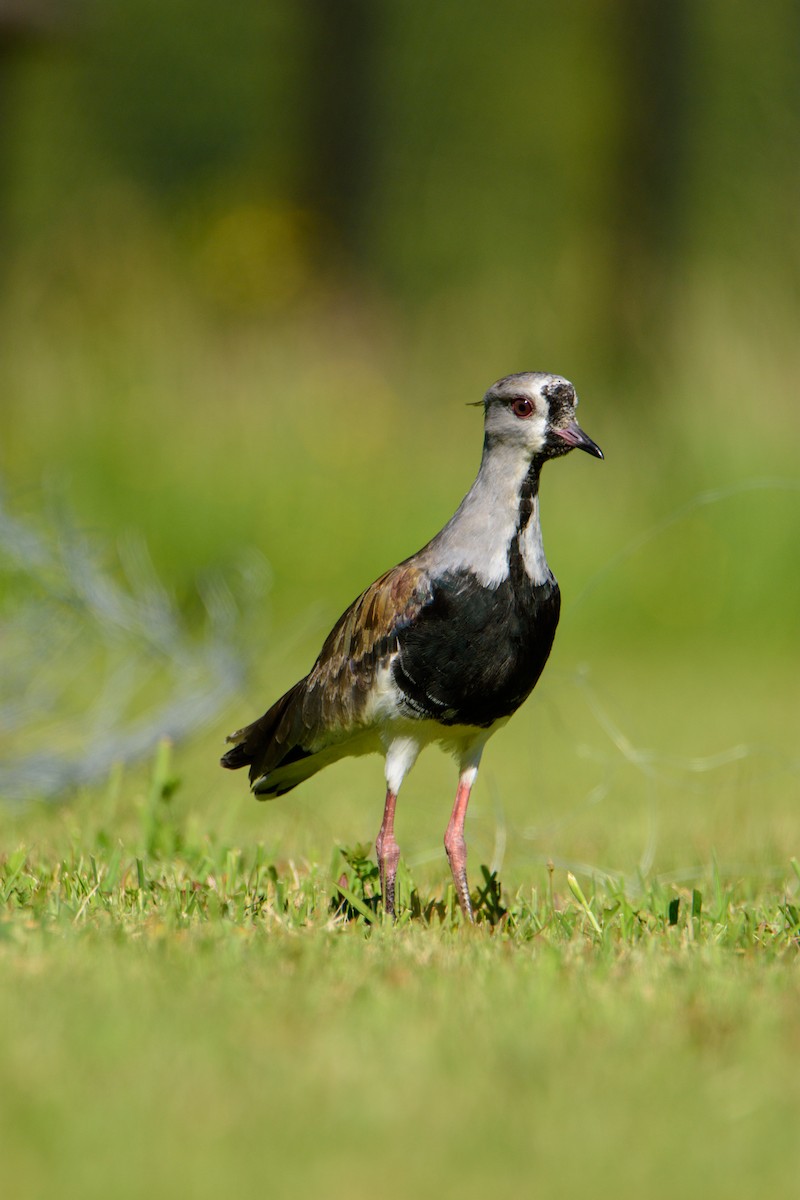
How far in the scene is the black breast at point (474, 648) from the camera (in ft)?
12.3

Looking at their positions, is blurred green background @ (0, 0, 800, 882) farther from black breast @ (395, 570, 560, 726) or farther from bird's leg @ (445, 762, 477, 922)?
black breast @ (395, 570, 560, 726)

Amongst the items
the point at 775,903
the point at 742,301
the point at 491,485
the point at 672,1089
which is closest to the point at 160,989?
the point at 672,1089

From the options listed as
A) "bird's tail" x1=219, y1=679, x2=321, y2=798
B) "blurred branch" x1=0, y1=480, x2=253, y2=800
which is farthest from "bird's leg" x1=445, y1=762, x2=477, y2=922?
"blurred branch" x1=0, y1=480, x2=253, y2=800

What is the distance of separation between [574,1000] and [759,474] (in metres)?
7.58

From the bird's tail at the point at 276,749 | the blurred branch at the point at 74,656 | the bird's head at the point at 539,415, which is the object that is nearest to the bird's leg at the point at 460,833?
the bird's tail at the point at 276,749

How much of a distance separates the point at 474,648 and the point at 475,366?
8531mm

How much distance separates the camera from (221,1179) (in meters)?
2.18

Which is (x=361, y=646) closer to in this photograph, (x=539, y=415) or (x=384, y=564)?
(x=539, y=415)

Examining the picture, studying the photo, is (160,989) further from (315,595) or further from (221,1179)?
(315,595)

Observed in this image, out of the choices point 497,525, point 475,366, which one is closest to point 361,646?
point 497,525

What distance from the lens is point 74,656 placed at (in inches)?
245

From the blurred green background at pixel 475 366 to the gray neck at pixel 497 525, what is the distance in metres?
0.93

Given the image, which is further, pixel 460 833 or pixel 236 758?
pixel 236 758

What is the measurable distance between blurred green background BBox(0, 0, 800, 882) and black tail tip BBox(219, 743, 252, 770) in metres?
0.35
